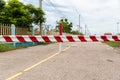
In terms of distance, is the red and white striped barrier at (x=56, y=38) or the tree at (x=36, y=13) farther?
the tree at (x=36, y=13)

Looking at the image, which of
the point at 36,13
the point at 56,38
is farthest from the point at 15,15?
the point at 56,38

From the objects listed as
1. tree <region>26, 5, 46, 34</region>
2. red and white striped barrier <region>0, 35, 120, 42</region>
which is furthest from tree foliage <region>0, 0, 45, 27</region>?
red and white striped barrier <region>0, 35, 120, 42</region>

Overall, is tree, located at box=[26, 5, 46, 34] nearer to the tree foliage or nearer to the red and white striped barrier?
the tree foliage

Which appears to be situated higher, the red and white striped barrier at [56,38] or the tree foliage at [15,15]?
the tree foliage at [15,15]

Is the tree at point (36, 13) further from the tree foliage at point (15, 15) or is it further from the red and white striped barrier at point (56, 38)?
the red and white striped barrier at point (56, 38)

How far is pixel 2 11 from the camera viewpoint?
33844 mm

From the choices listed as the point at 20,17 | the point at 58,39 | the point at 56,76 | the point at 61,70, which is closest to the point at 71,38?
the point at 58,39

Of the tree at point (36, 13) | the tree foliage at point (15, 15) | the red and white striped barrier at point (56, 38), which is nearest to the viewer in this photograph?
the red and white striped barrier at point (56, 38)

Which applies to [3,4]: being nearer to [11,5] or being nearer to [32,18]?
[11,5]

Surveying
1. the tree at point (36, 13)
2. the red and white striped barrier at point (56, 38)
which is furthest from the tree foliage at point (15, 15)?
the red and white striped barrier at point (56, 38)

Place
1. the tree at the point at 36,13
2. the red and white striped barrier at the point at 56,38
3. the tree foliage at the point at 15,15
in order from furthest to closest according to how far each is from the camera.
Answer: the tree at the point at 36,13 → the tree foliage at the point at 15,15 → the red and white striped barrier at the point at 56,38

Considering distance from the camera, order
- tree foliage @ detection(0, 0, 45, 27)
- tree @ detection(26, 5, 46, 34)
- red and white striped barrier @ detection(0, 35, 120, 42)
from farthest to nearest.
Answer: tree @ detection(26, 5, 46, 34) < tree foliage @ detection(0, 0, 45, 27) < red and white striped barrier @ detection(0, 35, 120, 42)

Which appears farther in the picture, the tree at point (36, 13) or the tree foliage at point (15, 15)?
the tree at point (36, 13)

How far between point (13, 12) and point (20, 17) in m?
0.92
